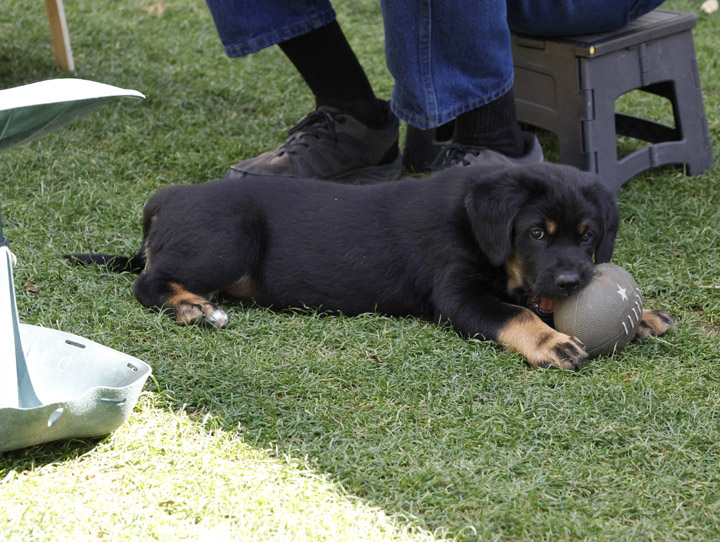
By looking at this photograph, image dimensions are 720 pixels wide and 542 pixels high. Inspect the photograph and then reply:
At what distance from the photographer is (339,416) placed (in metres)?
2.59

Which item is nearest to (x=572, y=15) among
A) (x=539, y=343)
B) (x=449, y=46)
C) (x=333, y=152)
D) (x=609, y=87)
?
(x=609, y=87)

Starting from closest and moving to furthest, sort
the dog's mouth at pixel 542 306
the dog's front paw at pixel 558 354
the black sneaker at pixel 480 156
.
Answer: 1. the dog's front paw at pixel 558 354
2. the dog's mouth at pixel 542 306
3. the black sneaker at pixel 480 156

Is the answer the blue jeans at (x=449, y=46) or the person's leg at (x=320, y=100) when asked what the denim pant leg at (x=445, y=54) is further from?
the person's leg at (x=320, y=100)

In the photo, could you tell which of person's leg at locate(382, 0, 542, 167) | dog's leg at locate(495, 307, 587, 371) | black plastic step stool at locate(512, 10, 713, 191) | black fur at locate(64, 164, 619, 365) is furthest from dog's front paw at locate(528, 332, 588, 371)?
black plastic step stool at locate(512, 10, 713, 191)

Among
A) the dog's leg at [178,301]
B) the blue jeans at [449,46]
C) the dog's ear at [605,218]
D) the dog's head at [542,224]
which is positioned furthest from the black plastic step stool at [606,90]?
the dog's leg at [178,301]

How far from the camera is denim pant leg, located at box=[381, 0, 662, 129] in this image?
3660mm

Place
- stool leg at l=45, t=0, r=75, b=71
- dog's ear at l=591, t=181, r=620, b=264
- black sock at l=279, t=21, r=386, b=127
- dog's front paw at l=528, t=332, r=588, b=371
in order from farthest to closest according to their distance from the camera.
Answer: stool leg at l=45, t=0, r=75, b=71 → black sock at l=279, t=21, r=386, b=127 → dog's ear at l=591, t=181, r=620, b=264 → dog's front paw at l=528, t=332, r=588, b=371

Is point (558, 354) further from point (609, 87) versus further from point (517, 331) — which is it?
point (609, 87)

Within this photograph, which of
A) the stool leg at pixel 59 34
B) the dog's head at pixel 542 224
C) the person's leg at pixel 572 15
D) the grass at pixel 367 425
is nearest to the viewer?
the grass at pixel 367 425

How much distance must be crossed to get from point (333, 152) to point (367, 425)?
2188 millimetres

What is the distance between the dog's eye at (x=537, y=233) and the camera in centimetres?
299

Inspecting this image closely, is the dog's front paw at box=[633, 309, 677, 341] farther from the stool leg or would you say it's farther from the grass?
the stool leg

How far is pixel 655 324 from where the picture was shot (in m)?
3.11

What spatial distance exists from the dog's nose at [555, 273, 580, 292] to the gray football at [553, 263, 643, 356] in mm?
78
